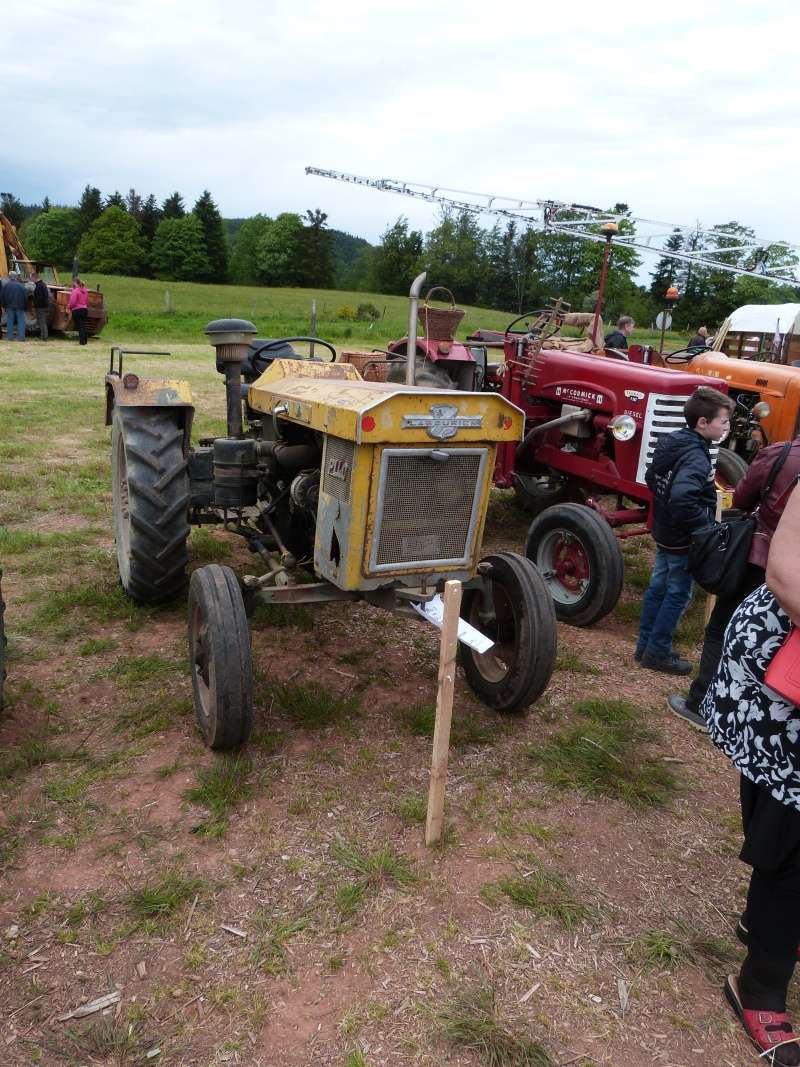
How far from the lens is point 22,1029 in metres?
2.01

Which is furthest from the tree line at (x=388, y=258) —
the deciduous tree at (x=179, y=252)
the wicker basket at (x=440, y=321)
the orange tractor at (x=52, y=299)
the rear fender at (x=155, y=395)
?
the rear fender at (x=155, y=395)

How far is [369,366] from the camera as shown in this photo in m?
6.04

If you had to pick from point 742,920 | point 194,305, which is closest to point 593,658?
point 742,920

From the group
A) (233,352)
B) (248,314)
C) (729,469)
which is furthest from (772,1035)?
(248,314)

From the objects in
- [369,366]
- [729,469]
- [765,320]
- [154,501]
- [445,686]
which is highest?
[765,320]

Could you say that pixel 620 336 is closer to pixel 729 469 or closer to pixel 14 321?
pixel 729 469

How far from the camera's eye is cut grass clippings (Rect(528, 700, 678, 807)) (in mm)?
3146

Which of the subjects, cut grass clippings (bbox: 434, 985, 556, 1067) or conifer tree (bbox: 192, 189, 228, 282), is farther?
conifer tree (bbox: 192, 189, 228, 282)

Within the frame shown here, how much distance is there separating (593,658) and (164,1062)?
119 inches

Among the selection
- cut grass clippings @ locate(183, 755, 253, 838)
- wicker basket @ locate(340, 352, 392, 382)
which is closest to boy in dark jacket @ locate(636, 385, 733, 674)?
cut grass clippings @ locate(183, 755, 253, 838)

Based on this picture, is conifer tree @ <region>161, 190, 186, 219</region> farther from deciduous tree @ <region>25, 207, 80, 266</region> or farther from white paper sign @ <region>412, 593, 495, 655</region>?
white paper sign @ <region>412, 593, 495, 655</region>

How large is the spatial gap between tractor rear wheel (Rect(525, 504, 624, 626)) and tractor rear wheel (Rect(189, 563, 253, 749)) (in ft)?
6.70

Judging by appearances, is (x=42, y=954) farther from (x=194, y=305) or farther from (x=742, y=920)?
(x=194, y=305)

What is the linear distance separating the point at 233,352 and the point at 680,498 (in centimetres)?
233
